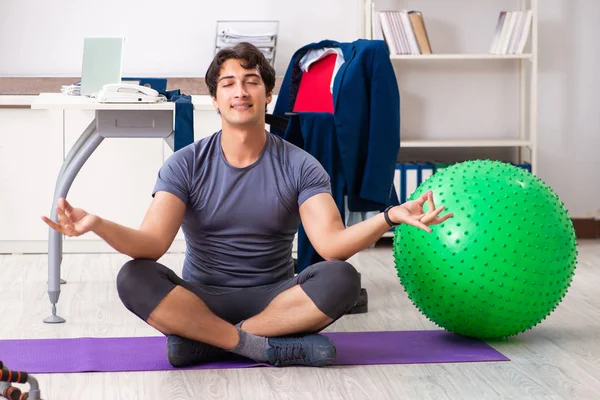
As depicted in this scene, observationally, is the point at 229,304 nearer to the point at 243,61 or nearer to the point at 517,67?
the point at 243,61

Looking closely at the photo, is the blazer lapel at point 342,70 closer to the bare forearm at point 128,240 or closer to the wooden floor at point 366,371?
the wooden floor at point 366,371

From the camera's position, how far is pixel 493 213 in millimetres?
2670

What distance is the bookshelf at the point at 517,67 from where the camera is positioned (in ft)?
16.1

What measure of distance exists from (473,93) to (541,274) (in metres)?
2.73

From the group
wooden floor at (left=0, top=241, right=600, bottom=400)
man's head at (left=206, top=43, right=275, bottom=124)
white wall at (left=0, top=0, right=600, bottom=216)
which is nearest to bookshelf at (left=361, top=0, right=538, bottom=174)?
white wall at (left=0, top=0, right=600, bottom=216)

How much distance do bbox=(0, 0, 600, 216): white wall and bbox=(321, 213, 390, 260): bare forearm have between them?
268 cm

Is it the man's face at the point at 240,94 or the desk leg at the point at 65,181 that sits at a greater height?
the man's face at the point at 240,94

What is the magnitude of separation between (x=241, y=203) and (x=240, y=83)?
34cm

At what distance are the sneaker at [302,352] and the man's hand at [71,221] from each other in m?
0.68

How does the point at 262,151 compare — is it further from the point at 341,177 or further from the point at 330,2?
the point at 330,2

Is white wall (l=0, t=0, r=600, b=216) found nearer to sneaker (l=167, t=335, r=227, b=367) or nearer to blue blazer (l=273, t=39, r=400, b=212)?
blue blazer (l=273, t=39, r=400, b=212)

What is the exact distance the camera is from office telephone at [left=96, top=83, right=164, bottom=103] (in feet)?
10.6

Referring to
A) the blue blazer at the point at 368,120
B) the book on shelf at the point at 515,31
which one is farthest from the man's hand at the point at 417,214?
the book on shelf at the point at 515,31

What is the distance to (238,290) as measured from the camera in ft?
8.85
